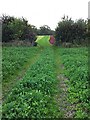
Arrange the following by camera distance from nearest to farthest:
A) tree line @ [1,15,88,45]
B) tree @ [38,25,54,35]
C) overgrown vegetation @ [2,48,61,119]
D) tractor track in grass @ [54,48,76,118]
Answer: overgrown vegetation @ [2,48,61,119] < tractor track in grass @ [54,48,76,118] < tree line @ [1,15,88,45] < tree @ [38,25,54,35]

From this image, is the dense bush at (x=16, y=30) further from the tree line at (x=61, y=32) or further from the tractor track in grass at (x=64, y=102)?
the tractor track in grass at (x=64, y=102)

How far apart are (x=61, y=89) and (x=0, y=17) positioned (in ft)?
124

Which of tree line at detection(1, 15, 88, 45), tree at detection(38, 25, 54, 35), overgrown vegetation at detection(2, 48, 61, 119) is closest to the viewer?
overgrown vegetation at detection(2, 48, 61, 119)

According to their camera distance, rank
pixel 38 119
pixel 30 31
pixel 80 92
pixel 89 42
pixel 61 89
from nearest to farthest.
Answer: pixel 38 119 < pixel 80 92 < pixel 61 89 < pixel 89 42 < pixel 30 31

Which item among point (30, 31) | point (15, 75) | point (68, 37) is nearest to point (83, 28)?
point (68, 37)

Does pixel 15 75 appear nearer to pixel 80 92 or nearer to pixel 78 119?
pixel 80 92

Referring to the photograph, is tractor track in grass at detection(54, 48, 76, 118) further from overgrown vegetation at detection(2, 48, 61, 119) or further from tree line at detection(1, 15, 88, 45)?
tree line at detection(1, 15, 88, 45)

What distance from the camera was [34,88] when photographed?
10.2 m

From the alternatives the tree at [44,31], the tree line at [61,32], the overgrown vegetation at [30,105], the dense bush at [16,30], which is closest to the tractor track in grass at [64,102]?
the overgrown vegetation at [30,105]

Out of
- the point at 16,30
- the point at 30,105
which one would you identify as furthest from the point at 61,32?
the point at 30,105

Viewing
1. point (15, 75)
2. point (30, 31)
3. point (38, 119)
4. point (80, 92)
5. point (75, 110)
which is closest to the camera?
point (38, 119)

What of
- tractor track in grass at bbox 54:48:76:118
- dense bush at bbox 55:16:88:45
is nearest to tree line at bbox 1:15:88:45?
dense bush at bbox 55:16:88:45

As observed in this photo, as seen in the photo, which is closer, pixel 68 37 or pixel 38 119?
pixel 38 119

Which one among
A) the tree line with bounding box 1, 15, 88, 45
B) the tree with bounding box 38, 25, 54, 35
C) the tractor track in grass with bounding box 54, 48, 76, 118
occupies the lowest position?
the tractor track in grass with bounding box 54, 48, 76, 118
